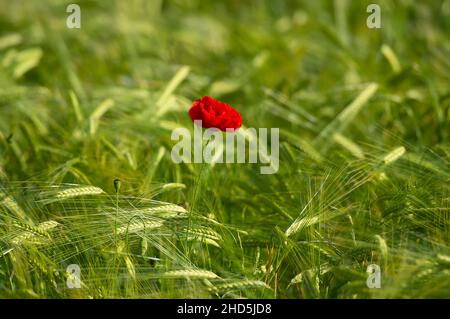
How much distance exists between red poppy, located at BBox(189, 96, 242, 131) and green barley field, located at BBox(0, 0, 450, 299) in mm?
161

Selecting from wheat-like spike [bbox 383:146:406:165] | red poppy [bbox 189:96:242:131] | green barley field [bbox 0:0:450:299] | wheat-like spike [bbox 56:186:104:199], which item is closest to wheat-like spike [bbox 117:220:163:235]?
green barley field [bbox 0:0:450:299]

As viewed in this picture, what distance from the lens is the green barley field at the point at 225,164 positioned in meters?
1.69

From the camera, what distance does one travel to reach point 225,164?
2.15 meters

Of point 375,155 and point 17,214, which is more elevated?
point 375,155

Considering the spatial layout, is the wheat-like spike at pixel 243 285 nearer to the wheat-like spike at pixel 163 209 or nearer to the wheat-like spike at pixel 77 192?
the wheat-like spike at pixel 163 209

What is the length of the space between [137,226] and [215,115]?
0.28m

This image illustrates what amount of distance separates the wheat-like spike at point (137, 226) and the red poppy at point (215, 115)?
0.22 m

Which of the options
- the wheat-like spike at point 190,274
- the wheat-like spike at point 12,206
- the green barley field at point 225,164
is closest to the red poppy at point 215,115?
the green barley field at point 225,164

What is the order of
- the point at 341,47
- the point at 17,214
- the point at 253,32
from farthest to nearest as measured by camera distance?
the point at 253,32
the point at 341,47
the point at 17,214

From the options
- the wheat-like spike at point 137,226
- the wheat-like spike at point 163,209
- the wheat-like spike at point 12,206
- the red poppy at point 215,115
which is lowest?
the wheat-like spike at point 137,226

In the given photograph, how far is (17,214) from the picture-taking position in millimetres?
1809

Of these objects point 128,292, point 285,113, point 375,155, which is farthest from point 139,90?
point 128,292

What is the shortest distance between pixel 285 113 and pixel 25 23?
136 centimetres
